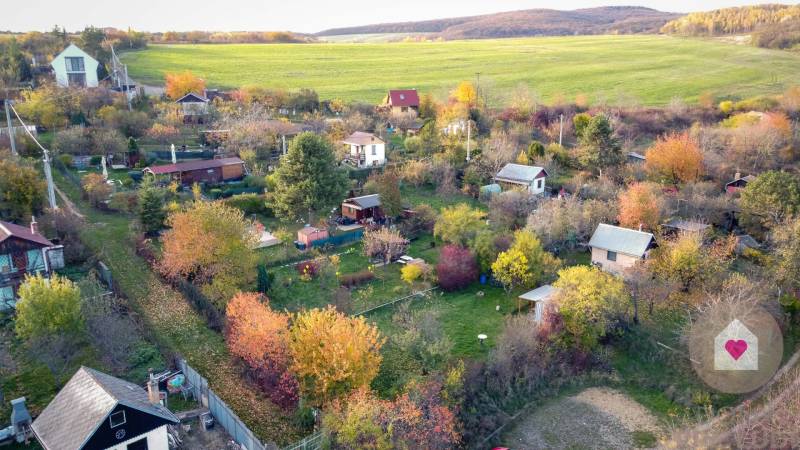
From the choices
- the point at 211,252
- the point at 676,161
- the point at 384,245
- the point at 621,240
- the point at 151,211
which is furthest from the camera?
the point at 676,161

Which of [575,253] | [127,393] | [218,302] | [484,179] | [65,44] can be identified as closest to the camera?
[127,393]

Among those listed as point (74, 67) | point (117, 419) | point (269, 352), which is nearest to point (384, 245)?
point (269, 352)

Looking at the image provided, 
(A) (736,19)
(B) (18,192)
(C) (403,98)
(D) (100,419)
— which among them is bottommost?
(D) (100,419)

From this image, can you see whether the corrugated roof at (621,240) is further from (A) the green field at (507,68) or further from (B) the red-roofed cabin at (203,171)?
(A) the green field at (507,68)

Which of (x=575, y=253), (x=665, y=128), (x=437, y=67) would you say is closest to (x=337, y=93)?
(x=437, y=67)

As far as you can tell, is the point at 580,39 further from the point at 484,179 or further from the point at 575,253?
the point at 575,253

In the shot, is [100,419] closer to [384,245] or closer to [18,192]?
[384,245]

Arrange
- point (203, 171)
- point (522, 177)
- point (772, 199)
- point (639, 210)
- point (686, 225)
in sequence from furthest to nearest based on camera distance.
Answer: point (522, 177)
point (203, 171)
point (686, 225)
point (639, 210)
point (772, 199)
